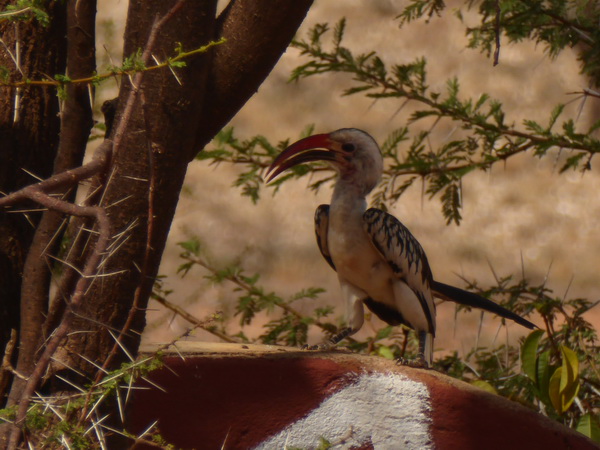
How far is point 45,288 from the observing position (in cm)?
185

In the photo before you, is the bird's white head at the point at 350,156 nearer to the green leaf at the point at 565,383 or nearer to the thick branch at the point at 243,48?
the green leaf at the point at 565,383

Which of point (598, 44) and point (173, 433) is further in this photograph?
point (598, 44)

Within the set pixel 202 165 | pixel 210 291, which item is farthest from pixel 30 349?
pixel 202 165

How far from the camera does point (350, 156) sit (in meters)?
3.06

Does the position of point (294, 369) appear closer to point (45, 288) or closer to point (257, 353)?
point (257, 353)

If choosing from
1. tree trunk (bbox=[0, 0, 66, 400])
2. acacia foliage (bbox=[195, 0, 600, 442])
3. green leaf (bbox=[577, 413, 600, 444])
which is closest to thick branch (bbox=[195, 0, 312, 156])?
tree trunk (bbox=[0, 0, 66, 400])

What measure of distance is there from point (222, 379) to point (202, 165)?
4.58 metres

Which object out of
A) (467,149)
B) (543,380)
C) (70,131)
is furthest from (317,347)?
(467,149)

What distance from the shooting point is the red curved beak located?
297 cm

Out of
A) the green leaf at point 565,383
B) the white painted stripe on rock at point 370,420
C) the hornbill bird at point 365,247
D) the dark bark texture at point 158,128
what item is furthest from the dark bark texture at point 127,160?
the green leaf at point 565,383

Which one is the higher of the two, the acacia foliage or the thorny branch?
the acacia foliage

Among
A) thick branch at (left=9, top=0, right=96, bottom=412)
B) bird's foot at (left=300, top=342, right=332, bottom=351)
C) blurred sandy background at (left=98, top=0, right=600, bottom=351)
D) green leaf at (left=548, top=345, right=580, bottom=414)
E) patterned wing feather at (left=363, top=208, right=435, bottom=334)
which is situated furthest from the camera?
blurred sandy background at (left=98, top=0, right=600, bottom=351)

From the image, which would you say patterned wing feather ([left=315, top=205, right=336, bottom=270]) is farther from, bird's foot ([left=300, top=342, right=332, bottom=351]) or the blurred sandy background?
the blurred sandy background

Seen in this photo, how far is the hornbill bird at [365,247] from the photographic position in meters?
2.93
